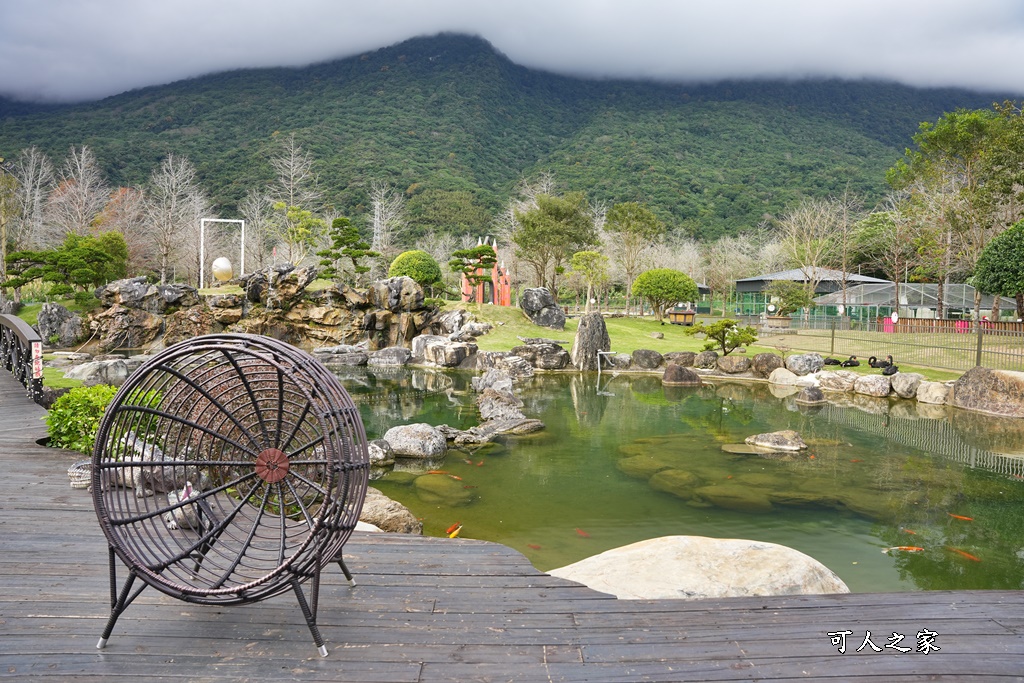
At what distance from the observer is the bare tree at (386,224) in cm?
4025

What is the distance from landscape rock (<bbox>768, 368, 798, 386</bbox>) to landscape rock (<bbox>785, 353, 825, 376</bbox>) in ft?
0.75

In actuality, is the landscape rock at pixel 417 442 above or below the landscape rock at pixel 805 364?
below

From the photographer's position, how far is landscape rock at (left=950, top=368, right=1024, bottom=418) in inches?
498

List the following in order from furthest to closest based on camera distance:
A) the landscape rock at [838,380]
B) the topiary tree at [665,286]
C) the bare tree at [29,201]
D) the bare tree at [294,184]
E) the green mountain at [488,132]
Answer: the green mountain at [488,132], the bare tree at [294,184], the bare tree at [29,201], the topiary tree at [665,286], the landscape rock at [838,380]

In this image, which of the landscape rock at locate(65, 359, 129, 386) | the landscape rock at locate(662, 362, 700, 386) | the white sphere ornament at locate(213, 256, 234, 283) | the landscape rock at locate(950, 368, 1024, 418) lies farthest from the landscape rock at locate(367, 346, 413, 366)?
the landscape rock at locate(950, 368, 1024, 418)

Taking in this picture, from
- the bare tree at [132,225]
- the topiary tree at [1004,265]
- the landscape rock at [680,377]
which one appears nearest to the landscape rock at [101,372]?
the landscape rock at [680,377]

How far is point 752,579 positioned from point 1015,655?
126 centimetres

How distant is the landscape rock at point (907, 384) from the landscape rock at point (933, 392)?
0.14 metres

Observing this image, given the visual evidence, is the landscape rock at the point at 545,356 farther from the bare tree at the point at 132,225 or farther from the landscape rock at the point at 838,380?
the bare tree at the point at 132,225

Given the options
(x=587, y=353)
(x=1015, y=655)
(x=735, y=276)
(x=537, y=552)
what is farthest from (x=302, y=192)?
(x=1015, y=655)

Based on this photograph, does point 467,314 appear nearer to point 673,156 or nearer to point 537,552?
point 537,552

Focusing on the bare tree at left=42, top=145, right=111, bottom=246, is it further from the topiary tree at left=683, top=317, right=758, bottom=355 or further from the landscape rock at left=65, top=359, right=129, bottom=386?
the topiary tree at left=683, top=317, right=758, bottom=355

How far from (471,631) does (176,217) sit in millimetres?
38832

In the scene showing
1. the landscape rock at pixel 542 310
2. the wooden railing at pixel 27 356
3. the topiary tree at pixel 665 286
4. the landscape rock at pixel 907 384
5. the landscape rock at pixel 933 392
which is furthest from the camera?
the topiary tree at pixel 665 286
